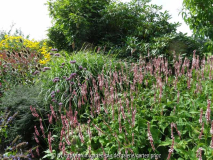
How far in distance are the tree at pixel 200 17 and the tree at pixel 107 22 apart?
0.78 metres

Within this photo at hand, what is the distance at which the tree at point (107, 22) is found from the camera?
301 inches

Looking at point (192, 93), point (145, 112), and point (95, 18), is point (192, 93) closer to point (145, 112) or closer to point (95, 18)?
point (145, 112)

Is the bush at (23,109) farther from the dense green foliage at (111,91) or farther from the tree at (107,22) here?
the tree at (107,22)

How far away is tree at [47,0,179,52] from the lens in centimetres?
765

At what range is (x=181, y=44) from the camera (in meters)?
6.79

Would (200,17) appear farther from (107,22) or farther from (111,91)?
(111,91)

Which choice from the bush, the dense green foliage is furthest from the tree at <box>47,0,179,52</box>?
the bush

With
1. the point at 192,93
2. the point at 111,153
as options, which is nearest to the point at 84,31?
the point at 192,93

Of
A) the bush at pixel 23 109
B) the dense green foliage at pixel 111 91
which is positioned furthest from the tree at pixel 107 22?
the bush at pixel 23 109

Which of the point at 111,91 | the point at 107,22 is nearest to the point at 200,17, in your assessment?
the point at 107,22

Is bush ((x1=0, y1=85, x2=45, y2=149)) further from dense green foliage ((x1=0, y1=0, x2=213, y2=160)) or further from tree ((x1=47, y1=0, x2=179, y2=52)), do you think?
tree ((x1=47, y1=0, x2=179, y2=52))

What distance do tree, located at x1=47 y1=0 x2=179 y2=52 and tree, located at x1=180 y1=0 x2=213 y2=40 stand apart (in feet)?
2.56

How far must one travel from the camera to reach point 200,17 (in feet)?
22.3

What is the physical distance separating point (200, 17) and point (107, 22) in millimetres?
3273
